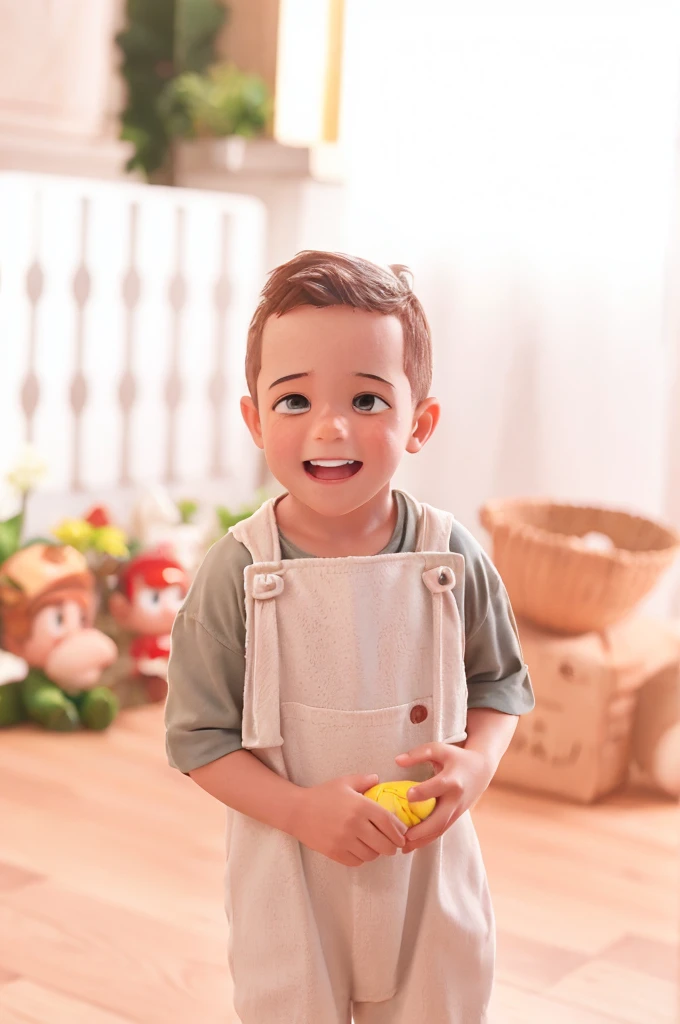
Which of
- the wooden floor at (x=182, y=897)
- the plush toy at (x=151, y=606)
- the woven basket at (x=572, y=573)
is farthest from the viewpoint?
the plush toy at (x=151, y=606)

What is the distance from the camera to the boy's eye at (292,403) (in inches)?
30.4

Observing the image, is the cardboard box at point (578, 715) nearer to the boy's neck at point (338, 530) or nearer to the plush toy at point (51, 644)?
the plush toy at point (51, 644)

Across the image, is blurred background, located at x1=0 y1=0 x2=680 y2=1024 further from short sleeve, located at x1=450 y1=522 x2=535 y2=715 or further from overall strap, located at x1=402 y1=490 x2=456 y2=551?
overall strap, located at x1=402 y1=490 x2=456 y2=551

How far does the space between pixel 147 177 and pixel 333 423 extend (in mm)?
2006

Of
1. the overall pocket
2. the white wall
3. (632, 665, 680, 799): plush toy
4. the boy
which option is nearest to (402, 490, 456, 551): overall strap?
the boy

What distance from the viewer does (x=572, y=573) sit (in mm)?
1662

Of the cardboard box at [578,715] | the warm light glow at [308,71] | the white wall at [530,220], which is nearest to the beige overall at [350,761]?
the cardboard box at [578,715]

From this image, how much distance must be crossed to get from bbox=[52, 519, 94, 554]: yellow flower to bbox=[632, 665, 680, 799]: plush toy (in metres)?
0.87

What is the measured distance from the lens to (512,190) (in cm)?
215

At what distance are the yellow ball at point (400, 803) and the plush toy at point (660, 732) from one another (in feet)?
3.30

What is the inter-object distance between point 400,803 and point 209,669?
0.47ft

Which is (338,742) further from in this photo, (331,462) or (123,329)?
(123,329)

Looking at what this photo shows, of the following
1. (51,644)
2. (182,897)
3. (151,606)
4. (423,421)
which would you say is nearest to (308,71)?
(151,606)

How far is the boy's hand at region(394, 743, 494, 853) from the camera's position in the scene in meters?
0.74
